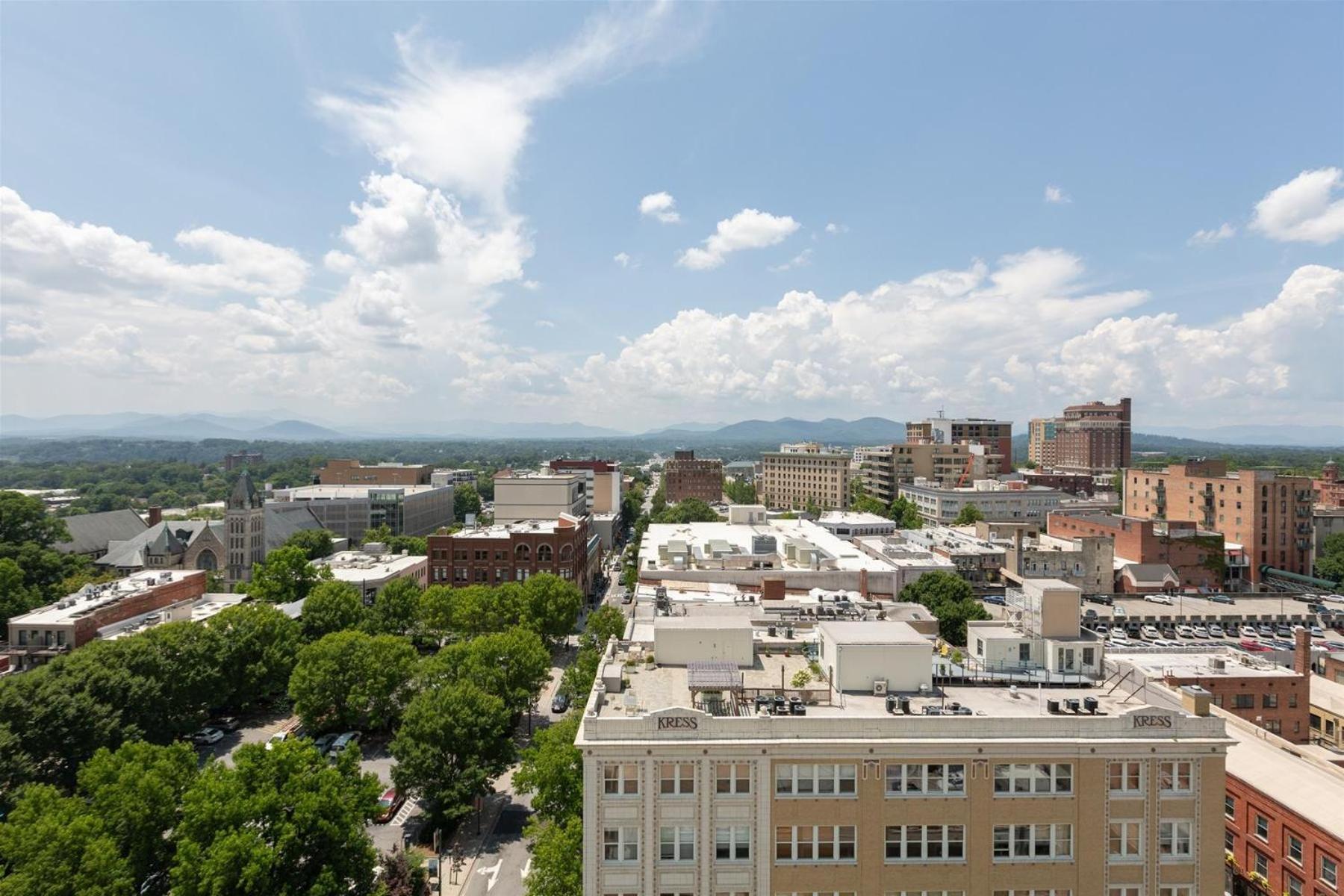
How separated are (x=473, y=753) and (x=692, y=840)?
2439 cm

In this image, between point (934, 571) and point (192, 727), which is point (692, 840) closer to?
point (192, 727)

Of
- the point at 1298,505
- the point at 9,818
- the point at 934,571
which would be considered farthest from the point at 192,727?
the point at 1298,505

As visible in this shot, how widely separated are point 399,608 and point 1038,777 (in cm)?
7102

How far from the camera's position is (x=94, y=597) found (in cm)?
7219

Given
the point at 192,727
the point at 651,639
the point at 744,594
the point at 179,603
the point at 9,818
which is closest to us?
the point at 9,818

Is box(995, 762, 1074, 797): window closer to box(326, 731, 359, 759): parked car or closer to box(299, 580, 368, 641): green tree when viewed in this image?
box(326, 731, 359, 759): parked car

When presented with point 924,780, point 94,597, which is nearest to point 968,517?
point 924,780

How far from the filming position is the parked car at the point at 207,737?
57.4m

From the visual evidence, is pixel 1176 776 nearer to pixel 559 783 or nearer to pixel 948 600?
pixel 559 783

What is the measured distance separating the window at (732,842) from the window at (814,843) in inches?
43.6

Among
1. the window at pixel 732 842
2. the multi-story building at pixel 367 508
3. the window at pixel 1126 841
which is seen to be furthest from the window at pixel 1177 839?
the multi-story building at pixel 367 508

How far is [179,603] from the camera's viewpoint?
76062mm

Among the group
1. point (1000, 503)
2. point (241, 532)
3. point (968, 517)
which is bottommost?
point (968, 517)

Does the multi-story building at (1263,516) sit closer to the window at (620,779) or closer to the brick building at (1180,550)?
the brick building at (1180,550)
